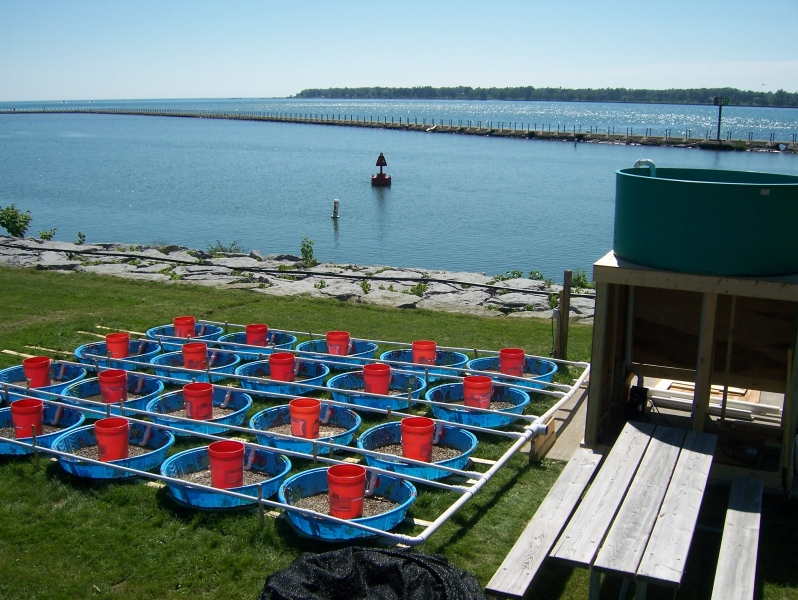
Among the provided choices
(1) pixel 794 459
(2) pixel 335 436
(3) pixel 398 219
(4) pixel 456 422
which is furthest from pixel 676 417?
(3) pixel 398 219

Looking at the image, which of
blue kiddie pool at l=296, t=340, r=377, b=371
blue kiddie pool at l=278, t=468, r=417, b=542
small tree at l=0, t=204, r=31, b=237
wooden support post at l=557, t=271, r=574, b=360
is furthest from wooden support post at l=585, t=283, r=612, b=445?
small tree at l=0, t=204, r=31, b=237

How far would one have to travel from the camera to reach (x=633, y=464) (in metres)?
6.41

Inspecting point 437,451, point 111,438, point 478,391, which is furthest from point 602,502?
point 111,438

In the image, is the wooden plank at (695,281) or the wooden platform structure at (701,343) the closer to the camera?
the wooden plank at (695,281)

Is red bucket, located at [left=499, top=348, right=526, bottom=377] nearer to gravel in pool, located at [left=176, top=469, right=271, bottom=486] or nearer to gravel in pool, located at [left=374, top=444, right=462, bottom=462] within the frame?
gravel in pool, located at [left=374, top=444, right=462, bottom=462]

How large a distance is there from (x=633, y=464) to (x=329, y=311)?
9.81 meters

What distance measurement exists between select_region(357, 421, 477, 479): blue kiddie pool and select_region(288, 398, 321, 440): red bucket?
0.63 metres

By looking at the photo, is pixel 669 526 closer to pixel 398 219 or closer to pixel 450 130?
pixel 398 219

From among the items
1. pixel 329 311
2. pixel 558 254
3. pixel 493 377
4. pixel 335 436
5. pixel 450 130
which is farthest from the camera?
pixel 450 130

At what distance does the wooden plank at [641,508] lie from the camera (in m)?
5.05

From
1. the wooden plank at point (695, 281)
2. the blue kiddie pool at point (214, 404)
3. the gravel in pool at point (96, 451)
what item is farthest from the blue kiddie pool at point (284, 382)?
the wooden plank at point (695, 281)

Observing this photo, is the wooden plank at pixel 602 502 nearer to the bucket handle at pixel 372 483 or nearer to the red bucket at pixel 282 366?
the bucket handle at pixel 372 483

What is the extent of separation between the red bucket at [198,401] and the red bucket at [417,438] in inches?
102

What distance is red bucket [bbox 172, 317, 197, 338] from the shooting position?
12.9 meters
